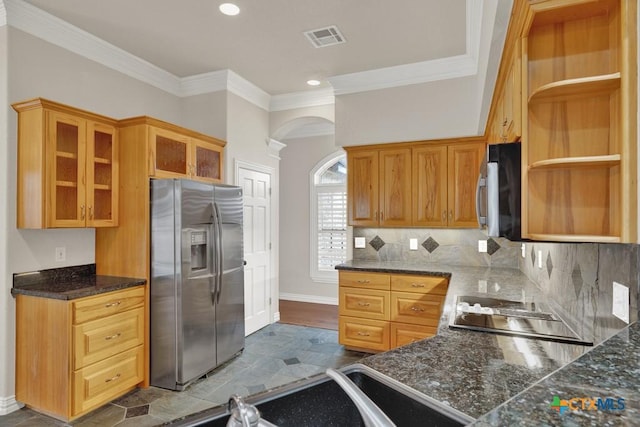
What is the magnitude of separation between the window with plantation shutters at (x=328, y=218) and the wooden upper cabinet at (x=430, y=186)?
2.16m

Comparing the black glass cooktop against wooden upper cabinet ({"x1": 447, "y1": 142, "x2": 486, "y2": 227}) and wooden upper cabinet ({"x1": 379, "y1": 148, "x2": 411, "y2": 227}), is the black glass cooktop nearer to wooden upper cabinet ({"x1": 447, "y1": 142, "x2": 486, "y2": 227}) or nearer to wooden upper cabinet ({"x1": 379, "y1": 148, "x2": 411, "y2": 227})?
wooden upper cabinet ({"x1": 447, "y1": 142, "x2": 486, "y2": 227})

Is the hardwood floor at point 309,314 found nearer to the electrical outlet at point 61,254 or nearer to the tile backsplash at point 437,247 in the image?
the tile backsplash at point 437,247

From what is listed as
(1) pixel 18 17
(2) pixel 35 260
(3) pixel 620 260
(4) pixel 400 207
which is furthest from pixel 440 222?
(1) pixel 18 17

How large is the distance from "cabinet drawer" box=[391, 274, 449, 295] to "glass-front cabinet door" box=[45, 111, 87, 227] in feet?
9.08

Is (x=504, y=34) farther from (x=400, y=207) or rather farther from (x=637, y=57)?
(x=400, y=207)

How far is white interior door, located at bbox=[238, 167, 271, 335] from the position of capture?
4.32 meters

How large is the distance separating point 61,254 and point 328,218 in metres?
3.82

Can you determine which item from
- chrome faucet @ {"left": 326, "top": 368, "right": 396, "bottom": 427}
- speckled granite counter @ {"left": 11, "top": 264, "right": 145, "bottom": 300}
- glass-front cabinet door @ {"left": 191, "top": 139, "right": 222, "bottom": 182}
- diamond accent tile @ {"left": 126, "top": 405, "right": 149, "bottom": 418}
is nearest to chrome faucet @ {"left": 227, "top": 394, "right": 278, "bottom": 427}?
chrome faucet @ {"left": 326, "top": 368, "right": 396, "bottom": 427}

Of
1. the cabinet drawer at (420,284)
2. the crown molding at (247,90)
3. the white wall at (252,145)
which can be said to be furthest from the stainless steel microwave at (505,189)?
the crown molding at (247,90)

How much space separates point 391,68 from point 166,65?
2.35 meters

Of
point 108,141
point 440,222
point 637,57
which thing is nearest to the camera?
point 637,57

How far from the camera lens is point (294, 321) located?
4938mm

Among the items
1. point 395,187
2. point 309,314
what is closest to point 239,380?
point 309,314

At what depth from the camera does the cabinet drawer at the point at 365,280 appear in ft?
11.7
